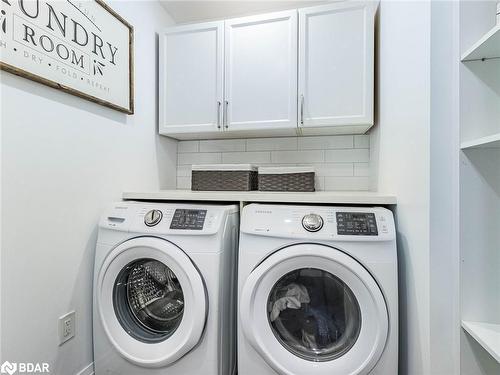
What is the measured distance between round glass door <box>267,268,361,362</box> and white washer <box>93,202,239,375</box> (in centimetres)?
27

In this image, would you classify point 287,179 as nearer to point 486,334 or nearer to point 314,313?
point 314,313

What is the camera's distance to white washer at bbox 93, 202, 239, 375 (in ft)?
3.87

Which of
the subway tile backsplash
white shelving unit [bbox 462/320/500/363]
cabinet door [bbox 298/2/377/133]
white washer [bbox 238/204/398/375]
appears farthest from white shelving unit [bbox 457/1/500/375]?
the subway tile backsplash

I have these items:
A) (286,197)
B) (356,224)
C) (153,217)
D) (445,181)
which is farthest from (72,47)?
(445,181)

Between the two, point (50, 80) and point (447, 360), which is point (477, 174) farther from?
point (50, 80)

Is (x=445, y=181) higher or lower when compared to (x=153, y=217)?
higher

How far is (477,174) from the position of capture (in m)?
0.83

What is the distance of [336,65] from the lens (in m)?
1.65

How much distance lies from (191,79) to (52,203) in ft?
3.84

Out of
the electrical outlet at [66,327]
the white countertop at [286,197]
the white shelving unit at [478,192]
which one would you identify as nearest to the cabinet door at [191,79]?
the white countertop at [286,197]

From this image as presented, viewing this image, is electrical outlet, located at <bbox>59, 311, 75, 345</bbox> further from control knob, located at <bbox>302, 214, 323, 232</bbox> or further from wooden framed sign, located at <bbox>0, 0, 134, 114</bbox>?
control knob, located at <bbox>302, 214, 323, 232</bbox>

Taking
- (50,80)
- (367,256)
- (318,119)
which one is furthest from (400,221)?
(50,80)

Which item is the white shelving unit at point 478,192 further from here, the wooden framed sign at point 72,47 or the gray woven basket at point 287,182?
the wooden framed sign at point 72,47

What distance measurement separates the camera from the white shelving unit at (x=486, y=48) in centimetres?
71
